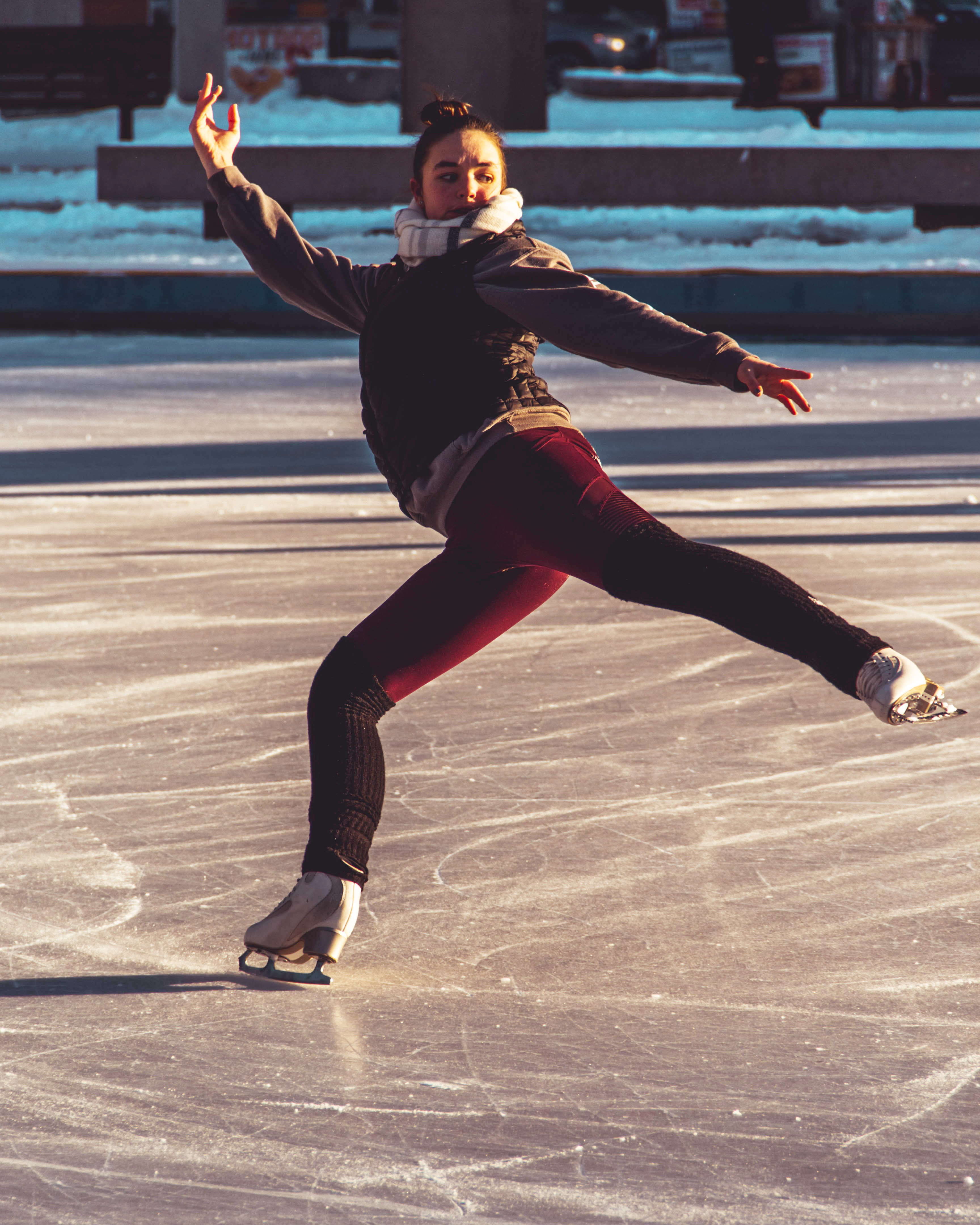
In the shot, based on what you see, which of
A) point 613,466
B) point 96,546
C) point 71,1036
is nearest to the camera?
point 71,1036

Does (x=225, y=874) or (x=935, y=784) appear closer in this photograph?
(x=225, y=874)

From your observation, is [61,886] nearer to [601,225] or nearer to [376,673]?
[376,673]

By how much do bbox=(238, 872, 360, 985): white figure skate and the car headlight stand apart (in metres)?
31.2

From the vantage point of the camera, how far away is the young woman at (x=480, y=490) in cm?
308

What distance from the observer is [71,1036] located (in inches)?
126

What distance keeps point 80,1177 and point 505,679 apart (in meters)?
3.27

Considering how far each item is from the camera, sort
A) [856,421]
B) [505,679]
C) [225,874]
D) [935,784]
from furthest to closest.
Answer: [856,421]
[505,679]
[935,784]
[225,874]

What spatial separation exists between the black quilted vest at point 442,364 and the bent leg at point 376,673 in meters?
0.18

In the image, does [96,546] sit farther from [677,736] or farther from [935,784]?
[935,784]

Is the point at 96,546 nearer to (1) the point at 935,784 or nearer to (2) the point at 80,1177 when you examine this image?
(1) the point at 935,784

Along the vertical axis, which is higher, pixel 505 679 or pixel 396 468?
pixel 396 468

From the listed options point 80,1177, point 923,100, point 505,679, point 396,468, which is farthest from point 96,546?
point 923,100

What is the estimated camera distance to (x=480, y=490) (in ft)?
10.6

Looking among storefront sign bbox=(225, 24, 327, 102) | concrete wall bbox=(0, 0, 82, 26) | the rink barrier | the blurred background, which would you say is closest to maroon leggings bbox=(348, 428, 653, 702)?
the rink barrier
